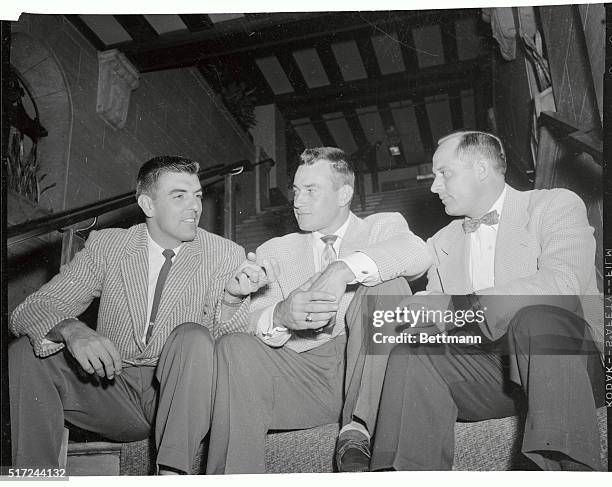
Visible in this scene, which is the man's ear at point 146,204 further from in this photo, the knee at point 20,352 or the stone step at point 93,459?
the stone step at point 93,459

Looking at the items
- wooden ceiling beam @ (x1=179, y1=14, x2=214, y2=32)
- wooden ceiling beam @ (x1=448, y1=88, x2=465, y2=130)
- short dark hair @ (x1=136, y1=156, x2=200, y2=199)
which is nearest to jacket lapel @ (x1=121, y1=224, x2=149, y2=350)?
short dark hair @ (x1=136, y1=156, x2=200, y2=199)

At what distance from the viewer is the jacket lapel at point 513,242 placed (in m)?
1.75

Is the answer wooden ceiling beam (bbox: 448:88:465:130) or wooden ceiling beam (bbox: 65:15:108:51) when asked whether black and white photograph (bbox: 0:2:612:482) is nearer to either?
wooden ceiling beam (bbox: 448:88:465:130)

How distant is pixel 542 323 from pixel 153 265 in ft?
3.76

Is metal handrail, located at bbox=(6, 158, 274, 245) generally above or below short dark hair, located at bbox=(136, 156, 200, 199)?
below

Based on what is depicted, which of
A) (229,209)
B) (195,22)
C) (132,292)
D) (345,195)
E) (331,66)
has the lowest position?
(132,292)

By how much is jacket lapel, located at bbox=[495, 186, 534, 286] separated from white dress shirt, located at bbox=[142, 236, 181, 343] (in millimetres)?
955

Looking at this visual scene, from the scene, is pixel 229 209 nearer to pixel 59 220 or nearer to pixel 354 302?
pixel 59 220

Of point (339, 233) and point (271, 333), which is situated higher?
point (339, 233)

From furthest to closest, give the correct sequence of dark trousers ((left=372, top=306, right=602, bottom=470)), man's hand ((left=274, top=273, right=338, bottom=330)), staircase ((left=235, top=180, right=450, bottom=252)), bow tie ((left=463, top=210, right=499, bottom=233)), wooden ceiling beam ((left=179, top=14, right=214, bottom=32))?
wooden ceiling beam ((left=179, top=14, right=214, bottom=32)) → staircase ((left=235, top=180, right=450, bottom=252)) → bow tie ((left=463, top=210, right=499, bottom=233)) → man's hand ((left=274, top=273, right=338, bottom=330)) → dark trousers ((left=372, top=306, right=602, bottom=470))

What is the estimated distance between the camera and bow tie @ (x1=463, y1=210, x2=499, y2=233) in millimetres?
1875

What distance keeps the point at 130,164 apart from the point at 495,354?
302cm

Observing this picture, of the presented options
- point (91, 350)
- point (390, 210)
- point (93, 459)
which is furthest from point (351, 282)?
point (390, 210)

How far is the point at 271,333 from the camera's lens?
65.1 inches
